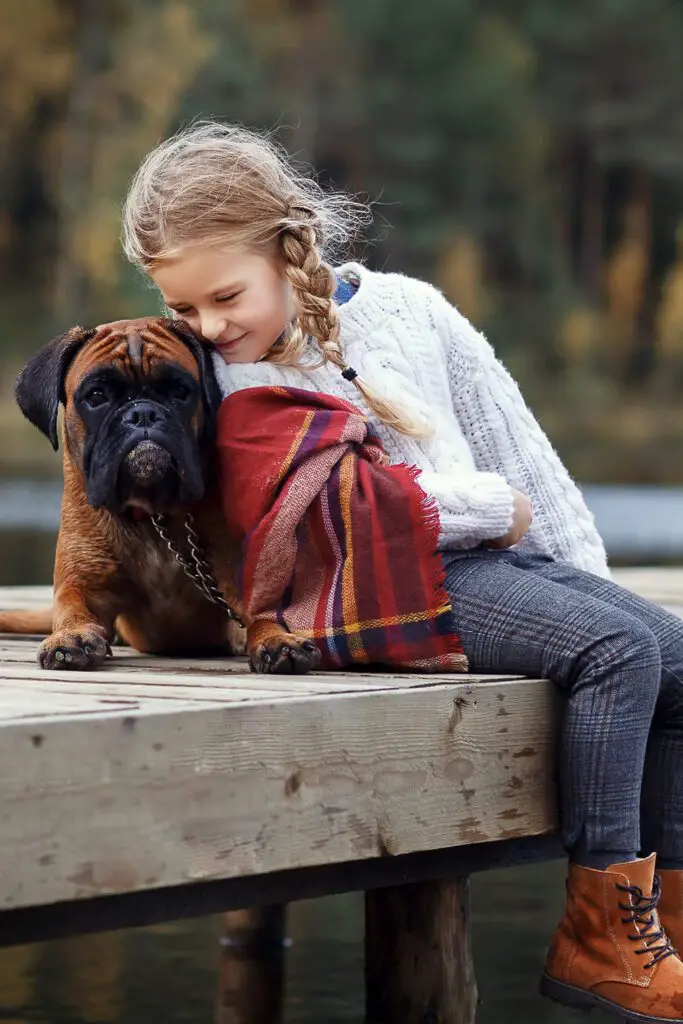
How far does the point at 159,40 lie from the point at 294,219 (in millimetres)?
29935

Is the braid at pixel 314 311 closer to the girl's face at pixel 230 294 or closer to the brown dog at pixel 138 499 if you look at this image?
the girl's face at pixel 230 294

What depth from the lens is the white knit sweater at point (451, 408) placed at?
11.3 feet

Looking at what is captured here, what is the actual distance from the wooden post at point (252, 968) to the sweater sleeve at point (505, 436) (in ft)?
4.85

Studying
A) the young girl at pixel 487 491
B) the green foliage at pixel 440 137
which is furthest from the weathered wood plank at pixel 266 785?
the green foliage at pixel 440 137

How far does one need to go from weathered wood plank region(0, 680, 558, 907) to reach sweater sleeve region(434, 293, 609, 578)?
454 millimetres

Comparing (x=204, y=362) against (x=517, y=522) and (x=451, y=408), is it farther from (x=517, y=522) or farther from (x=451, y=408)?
(x=517, y=522)

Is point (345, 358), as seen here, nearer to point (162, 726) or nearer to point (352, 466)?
point (352, 466)

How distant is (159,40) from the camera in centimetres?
3225

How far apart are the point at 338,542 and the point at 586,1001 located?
96cm

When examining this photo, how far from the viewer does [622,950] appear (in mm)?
3229

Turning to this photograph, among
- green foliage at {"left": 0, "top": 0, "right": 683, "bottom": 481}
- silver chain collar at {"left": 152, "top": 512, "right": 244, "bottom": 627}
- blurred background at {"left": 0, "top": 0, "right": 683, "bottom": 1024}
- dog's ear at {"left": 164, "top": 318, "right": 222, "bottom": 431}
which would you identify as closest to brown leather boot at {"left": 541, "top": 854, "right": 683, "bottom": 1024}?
silver chain collar at {"left": 152, "top": 512, "right": 244, "bottom": 627}

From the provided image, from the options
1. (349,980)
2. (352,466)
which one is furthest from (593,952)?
(349,980)

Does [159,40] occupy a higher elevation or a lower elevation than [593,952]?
higher

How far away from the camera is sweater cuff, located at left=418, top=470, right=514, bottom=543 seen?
3.41 metres
